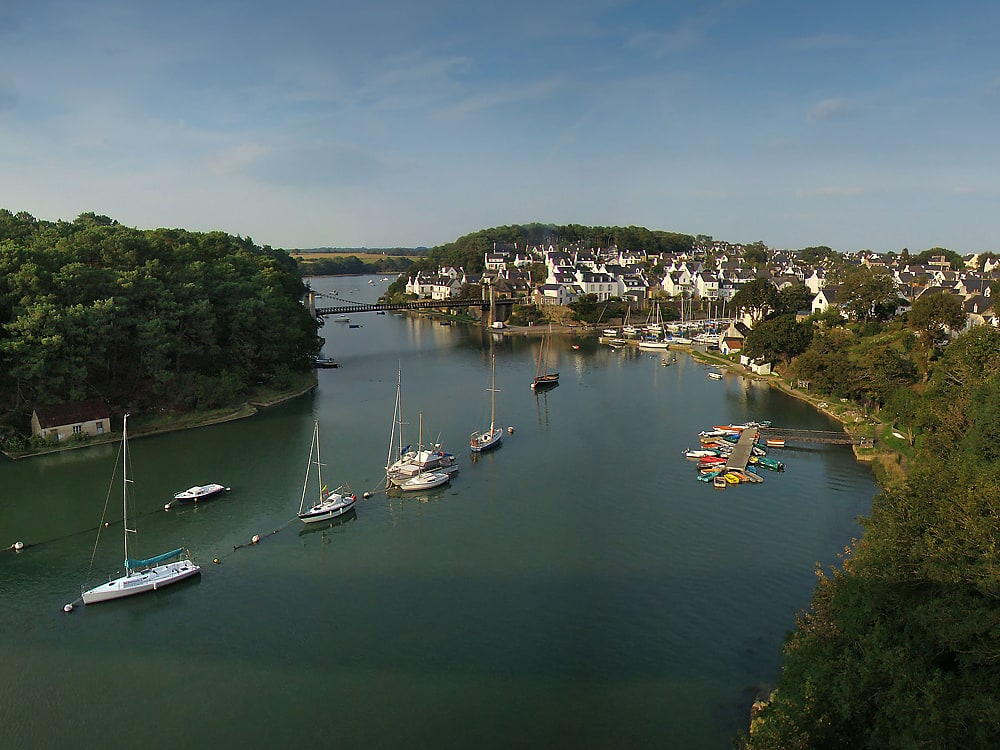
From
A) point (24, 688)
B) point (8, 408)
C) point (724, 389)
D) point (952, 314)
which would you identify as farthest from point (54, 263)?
point (952, 314)

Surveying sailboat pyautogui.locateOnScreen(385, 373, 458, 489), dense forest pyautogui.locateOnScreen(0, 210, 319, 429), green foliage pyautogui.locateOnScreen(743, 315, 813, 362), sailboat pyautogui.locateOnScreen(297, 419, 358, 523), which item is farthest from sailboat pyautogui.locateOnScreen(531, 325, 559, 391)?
sailboat pyautogui.locateOnScreen(297, 419, 358, 523)

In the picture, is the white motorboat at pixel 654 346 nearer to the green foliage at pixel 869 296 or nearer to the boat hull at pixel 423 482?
the green foliage at pixel 869 296

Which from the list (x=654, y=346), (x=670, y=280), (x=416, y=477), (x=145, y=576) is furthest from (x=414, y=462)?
(x=670, y=280)

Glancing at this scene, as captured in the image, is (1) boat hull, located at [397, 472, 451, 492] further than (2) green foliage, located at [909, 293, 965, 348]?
No

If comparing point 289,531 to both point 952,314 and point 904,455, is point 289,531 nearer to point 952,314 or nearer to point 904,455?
point 904,455

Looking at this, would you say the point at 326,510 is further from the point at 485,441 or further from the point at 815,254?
the point at 815,254

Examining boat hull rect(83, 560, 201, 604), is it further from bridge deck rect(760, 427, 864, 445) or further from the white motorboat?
the white motorboat
